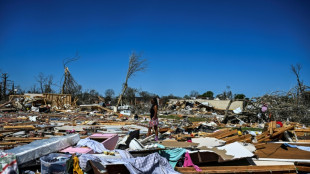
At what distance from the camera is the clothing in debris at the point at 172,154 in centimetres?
537

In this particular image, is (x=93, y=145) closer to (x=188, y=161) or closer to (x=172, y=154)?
(x=172, y=154)

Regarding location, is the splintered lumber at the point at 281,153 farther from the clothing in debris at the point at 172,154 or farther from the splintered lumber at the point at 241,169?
the clothing in debris at the point at 172,154

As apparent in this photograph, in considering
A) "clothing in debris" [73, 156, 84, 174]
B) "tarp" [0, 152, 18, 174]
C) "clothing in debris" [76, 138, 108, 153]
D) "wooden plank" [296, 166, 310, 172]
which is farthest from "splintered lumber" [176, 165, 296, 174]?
"tarp" [0, 152, 18, 174]

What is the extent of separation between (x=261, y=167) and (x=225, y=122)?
1065 centimetres

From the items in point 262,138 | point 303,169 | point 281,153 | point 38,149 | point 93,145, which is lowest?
point 303,169

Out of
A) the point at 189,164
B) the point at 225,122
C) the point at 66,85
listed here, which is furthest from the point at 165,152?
the point at 66,85

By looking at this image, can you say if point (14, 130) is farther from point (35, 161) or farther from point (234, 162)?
point (234, 162)

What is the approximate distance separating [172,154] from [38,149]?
2757mm

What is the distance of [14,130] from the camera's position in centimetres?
973

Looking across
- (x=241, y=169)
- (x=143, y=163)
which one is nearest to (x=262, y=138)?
(x=241, y=169)

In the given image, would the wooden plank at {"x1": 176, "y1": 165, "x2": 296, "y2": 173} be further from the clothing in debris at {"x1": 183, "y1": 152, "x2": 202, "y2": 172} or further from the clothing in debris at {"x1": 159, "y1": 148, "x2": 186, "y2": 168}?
the clothing in debris at {"x1": 159, "y1": 148, "x2": 186, "y2": 168}

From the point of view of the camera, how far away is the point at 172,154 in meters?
5.47

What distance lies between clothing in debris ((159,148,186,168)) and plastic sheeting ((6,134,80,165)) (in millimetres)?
2335

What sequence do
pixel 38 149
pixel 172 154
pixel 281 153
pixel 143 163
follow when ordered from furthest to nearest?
pixel 281 153
pixel 172 154
pixel 38 149
pixel 143 163
